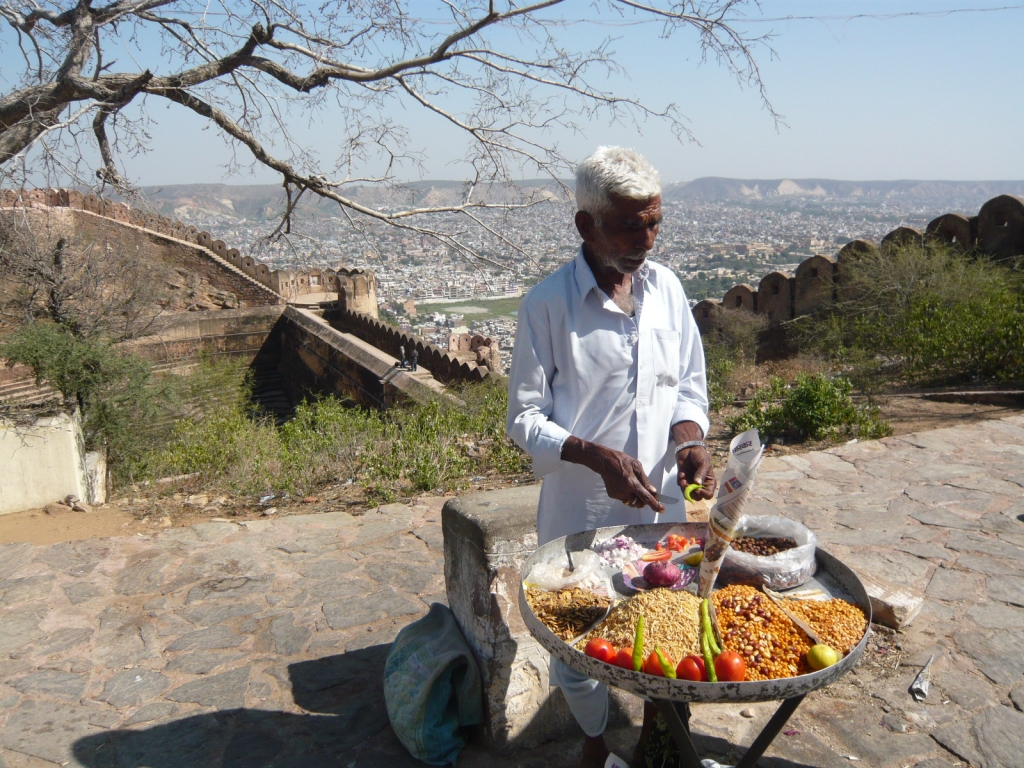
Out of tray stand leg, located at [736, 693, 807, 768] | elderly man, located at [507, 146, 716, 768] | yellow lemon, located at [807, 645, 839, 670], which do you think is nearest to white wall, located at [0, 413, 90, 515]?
elderly man, located at [507, 146, 716, 768]

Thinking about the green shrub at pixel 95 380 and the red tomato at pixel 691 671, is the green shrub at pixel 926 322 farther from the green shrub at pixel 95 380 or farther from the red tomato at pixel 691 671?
the green shrub at pixel 95 380

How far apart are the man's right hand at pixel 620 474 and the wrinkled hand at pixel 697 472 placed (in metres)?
0.19

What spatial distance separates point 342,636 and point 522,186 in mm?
3854

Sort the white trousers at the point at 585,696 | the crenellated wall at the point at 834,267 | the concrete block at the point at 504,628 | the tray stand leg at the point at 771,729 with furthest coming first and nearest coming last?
the crenellated wall at the point at 834,267 → the concrete block at the point at 504,628 → the white trousers at the point at 585,696 → the tray stand leg at the point at 771,729

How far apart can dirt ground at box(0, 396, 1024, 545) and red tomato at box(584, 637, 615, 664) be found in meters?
3.84

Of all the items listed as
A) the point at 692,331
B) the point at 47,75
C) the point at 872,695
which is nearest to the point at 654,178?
the point at 692,331

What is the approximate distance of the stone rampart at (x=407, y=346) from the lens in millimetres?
10914

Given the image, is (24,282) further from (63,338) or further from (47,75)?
(47,75)

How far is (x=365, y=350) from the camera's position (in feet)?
43.4

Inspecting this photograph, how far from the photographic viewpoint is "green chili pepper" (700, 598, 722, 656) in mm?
1703

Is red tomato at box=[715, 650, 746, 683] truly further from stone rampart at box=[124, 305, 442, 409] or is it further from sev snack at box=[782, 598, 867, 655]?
stone rampart at box=[124, 305, 442, 409]

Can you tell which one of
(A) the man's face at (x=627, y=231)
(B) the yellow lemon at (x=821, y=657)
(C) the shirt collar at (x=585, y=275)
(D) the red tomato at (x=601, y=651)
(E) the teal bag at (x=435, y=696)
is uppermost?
(A) the man's face at (x=627, y=231)

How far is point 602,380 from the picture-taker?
7.30ft

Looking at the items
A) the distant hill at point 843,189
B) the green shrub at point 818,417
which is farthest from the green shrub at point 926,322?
the distant hill at point 843,189
